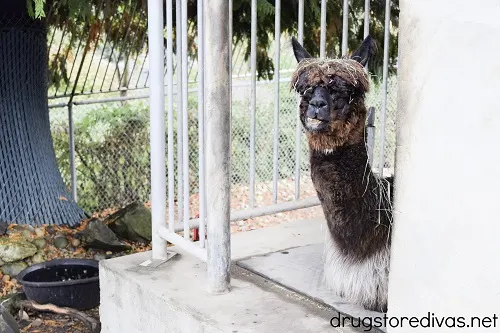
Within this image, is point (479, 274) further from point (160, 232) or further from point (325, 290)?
point (160, 232)

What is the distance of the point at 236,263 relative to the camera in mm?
3898

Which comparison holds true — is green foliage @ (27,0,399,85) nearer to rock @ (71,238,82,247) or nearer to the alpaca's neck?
rock @ (71,238,82,247)

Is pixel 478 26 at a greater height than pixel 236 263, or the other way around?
pixel 478 26

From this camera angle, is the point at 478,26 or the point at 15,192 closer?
the point at 478,26

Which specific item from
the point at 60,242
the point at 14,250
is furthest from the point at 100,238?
the point at 14,250

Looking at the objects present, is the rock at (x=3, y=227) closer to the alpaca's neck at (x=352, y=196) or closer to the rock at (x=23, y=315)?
the rock at (x=23, y=315)

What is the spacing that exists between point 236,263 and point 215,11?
4.52ft

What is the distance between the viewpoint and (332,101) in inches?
120

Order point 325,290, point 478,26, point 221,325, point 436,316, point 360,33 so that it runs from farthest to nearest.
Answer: point 360,33 < point 325,290 < point 221,325 < point 436,316 < point 478,26

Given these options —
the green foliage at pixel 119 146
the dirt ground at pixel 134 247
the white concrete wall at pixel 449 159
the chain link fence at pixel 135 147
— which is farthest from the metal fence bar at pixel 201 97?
the green foliage at pixel 119 146

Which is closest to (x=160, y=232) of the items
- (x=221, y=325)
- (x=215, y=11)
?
(x=221, y=325)

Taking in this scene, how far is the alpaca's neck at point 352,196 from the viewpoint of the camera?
3.11 m

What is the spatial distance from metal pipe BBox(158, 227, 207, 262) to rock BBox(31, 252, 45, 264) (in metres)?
2.66

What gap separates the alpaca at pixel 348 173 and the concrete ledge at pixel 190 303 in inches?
9.7
